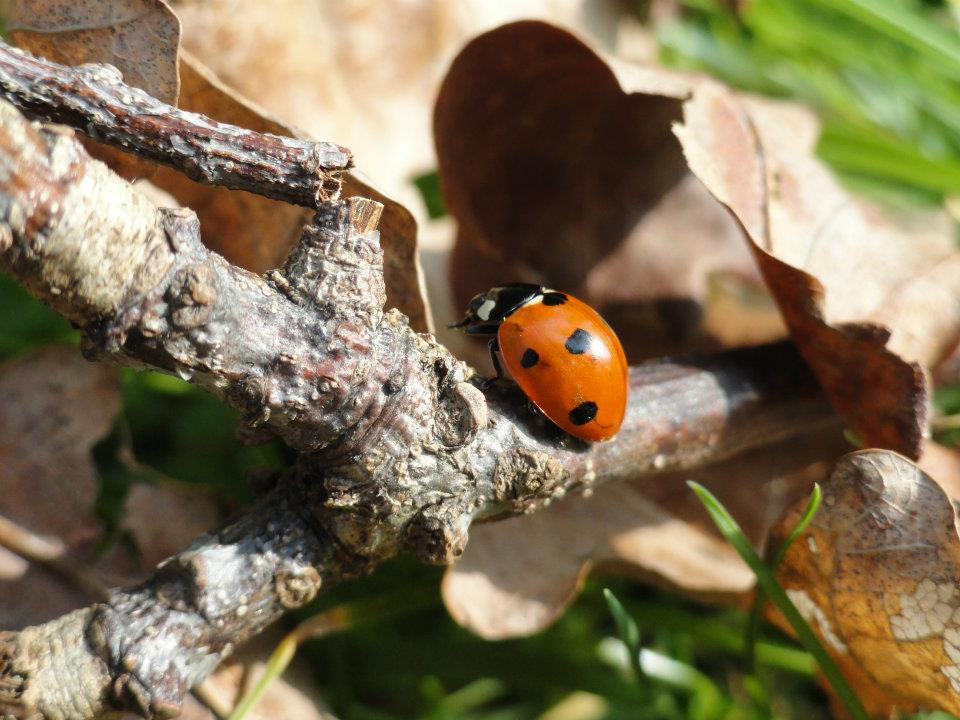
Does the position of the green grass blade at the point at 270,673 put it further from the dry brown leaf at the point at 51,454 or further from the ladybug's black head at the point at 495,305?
the ladybug's black head at the point at 495,305

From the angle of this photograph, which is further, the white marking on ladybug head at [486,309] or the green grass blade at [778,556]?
the white marking on ladybug head at [486,309]

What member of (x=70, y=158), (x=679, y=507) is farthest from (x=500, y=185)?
(x=70, y=158)

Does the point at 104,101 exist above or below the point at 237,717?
above

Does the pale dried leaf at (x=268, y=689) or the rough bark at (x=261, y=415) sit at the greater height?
the rough bark at (x=261, y=415)

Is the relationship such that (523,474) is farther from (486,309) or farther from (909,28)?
(909,28)

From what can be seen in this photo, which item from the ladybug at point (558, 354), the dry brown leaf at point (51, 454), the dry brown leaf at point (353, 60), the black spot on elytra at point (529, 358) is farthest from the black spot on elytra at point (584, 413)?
the dry brown leaf at point (353, 60)

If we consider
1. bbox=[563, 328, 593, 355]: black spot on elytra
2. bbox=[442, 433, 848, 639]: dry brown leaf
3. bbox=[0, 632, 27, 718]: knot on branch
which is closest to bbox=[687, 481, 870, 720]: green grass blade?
bbox=[442, 433, 848, 639]: dry brown leaf

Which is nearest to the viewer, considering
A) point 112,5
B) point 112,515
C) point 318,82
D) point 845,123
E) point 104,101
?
point 104,101

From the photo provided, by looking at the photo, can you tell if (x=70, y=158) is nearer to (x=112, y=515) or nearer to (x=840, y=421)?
(x=112, y=515)
